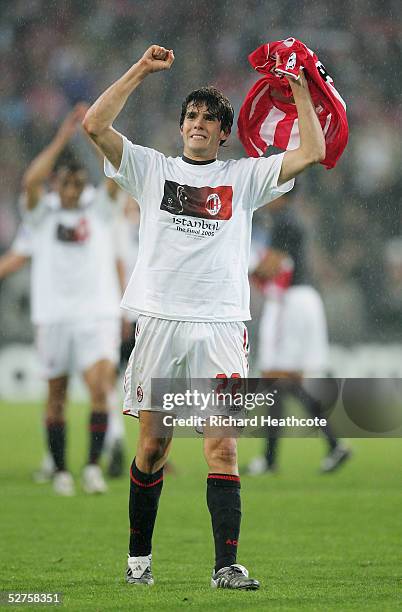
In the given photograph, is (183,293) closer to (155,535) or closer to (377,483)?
(155,535)

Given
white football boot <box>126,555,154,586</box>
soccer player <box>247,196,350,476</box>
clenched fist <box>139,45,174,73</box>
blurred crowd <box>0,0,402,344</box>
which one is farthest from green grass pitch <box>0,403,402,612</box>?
blurred crowd <box>0,0,402,344</box>

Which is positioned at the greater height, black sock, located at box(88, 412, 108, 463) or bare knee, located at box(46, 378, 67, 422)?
bare knee, located at box(46, 378, 67, 422)

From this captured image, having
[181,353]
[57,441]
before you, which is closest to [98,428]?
[57,441]

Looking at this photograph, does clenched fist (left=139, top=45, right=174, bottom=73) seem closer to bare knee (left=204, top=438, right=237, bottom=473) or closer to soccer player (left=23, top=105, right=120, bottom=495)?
bare knee (left=204, top=438, right=237, bottom=473)

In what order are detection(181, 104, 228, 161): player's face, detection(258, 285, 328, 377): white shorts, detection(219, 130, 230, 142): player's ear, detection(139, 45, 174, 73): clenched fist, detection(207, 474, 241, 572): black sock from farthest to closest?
detection(258, 285, 328, 377): white shorts
detection(219, 130, 230, 142): player's ear
detection(181, 104, 228, 161): player's face
detection(139, 45, 174, 73): clenched fist
detection(207, 474, 241, 572): black sock

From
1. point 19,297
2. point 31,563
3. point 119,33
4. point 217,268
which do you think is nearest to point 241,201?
point 217,268

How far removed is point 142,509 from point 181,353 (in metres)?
0.58

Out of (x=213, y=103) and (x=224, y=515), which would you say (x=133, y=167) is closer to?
(x=213, y=103)

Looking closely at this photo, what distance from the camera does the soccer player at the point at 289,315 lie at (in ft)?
29.4

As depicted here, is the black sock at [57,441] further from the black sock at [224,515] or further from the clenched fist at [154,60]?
the clenched fist at [154,60]

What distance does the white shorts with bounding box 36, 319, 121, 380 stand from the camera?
26.8 feet

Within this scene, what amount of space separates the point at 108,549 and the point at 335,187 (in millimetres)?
11163

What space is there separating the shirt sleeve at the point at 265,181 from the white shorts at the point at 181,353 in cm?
48

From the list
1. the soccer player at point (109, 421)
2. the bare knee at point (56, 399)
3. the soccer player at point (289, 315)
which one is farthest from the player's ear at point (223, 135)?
the soccer player at point (289, 315)
